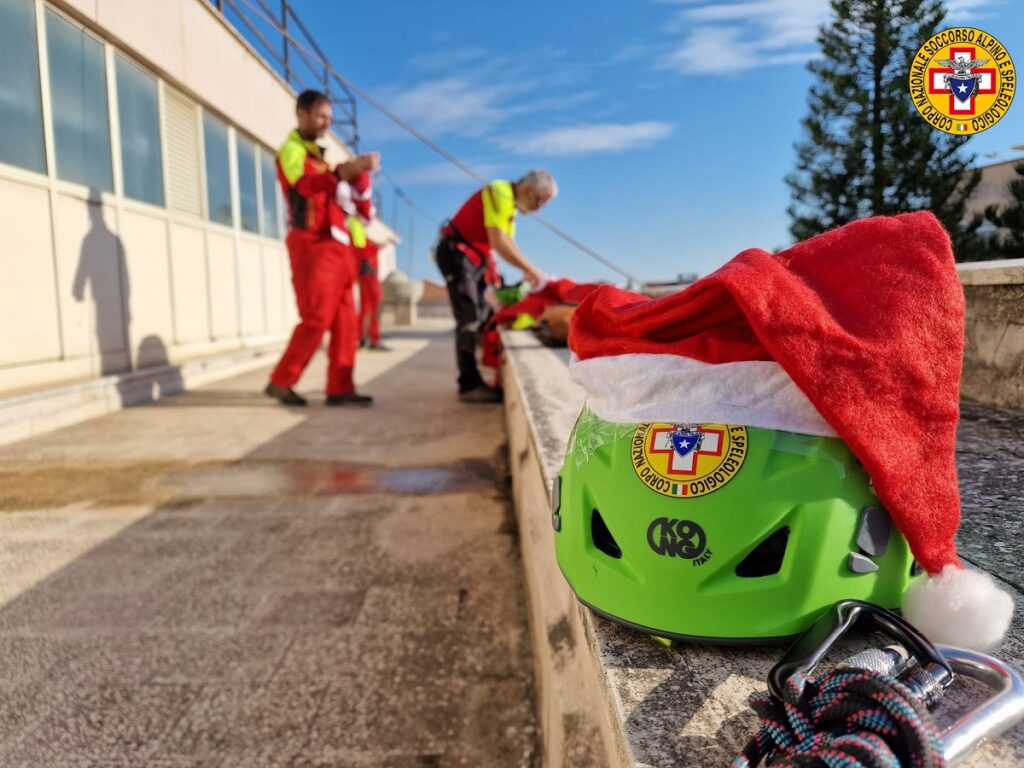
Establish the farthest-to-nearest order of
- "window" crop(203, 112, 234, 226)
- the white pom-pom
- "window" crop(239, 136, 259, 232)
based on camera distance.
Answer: "window" crop(239, 136, 259, 232), "window" crop(203, 112, 234, 226), the white pom-pom

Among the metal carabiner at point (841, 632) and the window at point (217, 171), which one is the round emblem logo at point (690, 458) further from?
the window at point (217, 171)

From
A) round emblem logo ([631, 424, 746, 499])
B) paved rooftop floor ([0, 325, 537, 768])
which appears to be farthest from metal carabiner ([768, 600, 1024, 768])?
paved rooftop floor ([0, 325, 537, 768])

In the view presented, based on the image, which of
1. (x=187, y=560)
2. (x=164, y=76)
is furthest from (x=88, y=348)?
(x=187, y=560)

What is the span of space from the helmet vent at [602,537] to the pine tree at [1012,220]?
333 cm

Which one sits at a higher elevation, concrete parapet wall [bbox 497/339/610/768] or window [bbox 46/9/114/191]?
window [bbox 46/9/114/191]

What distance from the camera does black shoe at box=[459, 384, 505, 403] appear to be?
18.5 feet

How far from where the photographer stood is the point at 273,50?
893 centimetres

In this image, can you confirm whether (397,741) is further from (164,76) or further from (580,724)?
(164,76)

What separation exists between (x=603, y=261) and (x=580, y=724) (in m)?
8.25

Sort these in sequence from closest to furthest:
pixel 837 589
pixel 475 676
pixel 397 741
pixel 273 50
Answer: pixel 837 589 → pixel 397 741 → pixel 475 676 → pixel 273 50

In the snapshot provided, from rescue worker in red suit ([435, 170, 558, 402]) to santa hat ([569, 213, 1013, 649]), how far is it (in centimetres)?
424

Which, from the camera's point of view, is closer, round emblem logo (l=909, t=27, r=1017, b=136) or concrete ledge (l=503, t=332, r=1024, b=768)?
concrete ledge (l=503, t=332, r=1024, b=768)

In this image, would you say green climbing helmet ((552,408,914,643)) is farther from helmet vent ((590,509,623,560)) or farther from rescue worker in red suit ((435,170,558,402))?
rescue worker in red suit ((435,170,558,402))

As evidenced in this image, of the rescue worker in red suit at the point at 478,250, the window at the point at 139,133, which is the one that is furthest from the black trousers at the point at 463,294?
the window at the point at 139,133
